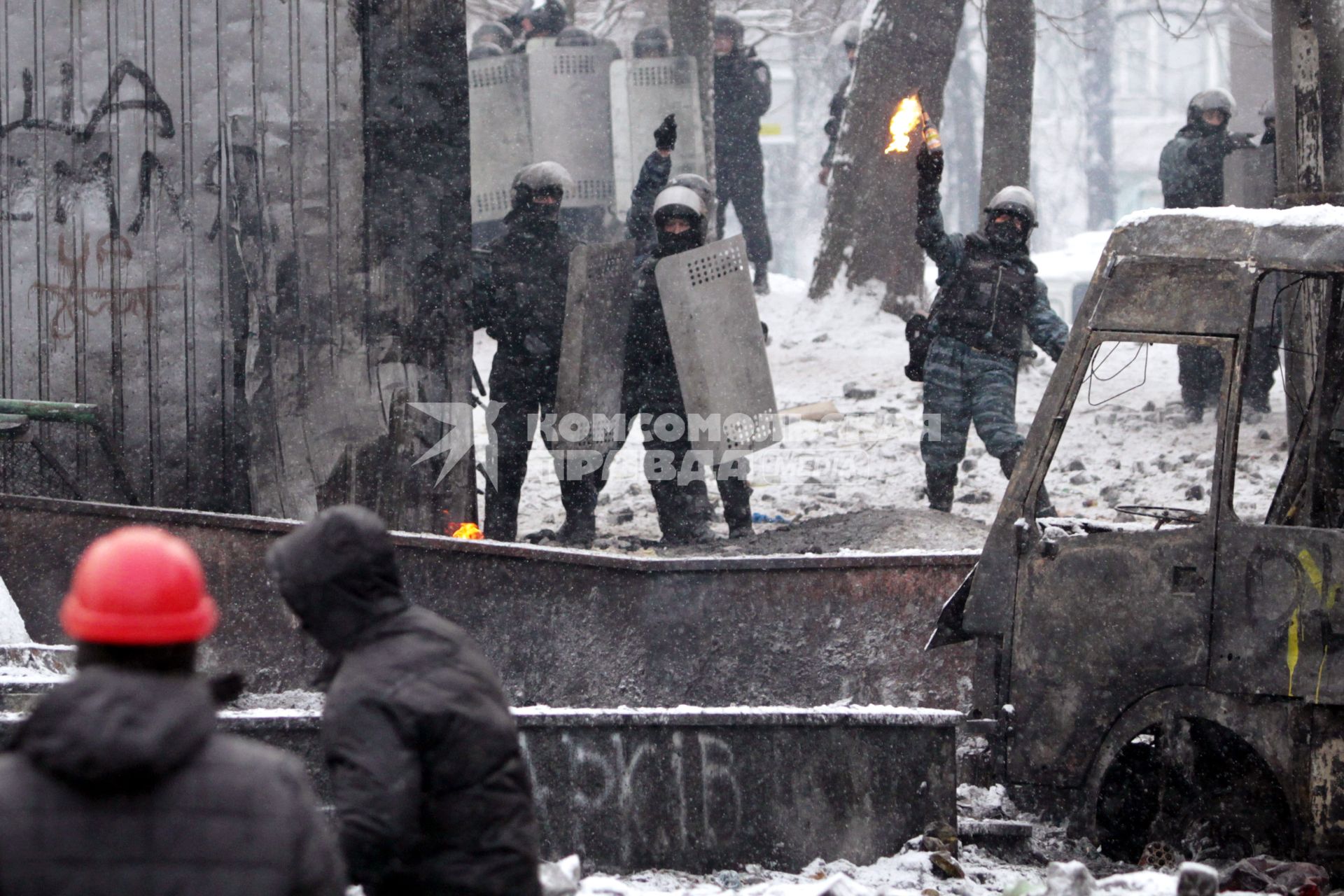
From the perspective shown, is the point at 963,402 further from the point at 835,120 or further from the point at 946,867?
the point at 835,120

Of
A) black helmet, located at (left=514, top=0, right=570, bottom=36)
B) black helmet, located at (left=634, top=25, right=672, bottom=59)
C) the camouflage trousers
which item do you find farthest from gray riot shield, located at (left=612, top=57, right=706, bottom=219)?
the camouflage trousers

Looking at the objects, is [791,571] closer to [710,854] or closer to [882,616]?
[882,616]

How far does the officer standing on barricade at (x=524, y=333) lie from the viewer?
368 inches

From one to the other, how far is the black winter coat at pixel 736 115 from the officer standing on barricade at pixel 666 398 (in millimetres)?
7128

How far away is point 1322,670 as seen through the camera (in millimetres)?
4746

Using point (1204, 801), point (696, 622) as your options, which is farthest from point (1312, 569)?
point (696, 622)

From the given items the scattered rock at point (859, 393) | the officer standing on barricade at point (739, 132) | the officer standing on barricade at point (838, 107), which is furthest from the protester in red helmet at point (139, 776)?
the officer standing on barricade at point (739, 132)

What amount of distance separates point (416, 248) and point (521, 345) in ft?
3.52

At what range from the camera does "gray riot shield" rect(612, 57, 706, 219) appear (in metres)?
15.6

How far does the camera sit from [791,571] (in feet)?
21.4

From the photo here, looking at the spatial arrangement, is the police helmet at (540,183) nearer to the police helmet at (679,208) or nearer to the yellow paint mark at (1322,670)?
the police helmet at (679,208)

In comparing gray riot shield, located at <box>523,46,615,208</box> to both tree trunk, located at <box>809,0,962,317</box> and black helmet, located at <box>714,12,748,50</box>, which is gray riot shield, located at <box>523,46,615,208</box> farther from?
tree trunk, located at <box>809,0,962,317</box>

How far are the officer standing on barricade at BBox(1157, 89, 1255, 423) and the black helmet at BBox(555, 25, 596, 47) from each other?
590 cm

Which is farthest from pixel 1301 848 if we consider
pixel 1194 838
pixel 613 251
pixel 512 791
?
pixel 613 251
